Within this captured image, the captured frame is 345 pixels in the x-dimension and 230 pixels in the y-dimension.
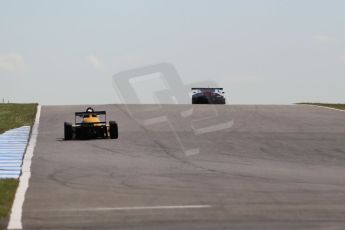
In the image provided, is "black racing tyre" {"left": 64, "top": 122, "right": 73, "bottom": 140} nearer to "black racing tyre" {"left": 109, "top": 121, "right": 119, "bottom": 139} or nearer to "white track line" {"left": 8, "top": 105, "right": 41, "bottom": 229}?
"black racing tyre" {"left": 109, "top": 121, "right": 119, "bottom": 139}

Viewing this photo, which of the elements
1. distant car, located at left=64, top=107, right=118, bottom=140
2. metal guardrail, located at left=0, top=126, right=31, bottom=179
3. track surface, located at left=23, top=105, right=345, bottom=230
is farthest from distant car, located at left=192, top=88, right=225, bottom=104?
distant car, located at left=64, top=107, right=118, bottom=140

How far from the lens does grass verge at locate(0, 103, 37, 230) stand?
1058cm

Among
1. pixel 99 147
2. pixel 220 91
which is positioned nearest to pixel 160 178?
pixel 99 147

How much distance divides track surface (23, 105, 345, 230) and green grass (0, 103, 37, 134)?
1623 mm

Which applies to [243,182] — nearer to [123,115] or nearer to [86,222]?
[86,222]

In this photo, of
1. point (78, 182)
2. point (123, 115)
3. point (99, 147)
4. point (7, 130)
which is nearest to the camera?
point (78, 182)

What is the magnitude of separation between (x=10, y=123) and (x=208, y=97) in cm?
1822

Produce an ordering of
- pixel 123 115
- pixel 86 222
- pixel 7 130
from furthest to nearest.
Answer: pixel 123 115, pixel 7 130, pixel 86 222

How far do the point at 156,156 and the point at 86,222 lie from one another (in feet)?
32.7

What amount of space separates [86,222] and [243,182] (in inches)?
199

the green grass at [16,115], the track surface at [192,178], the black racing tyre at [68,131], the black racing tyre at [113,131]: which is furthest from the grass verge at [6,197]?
the green grass at [16,115]

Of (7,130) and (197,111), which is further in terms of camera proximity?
(197,111)

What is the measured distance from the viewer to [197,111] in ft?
124

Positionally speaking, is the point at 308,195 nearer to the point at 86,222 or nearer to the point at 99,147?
the point at 86,222
